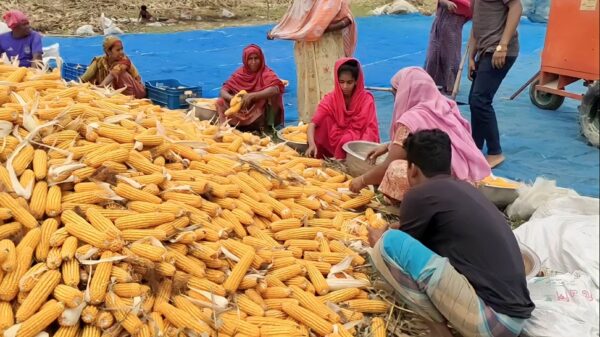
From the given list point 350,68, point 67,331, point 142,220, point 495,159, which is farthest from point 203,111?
point 67,331

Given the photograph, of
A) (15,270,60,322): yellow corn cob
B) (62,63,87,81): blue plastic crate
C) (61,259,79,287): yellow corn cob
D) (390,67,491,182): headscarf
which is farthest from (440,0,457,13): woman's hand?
(15,270,60,322): yellow corn cob

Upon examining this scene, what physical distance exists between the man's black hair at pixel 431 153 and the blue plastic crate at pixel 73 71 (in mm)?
5744

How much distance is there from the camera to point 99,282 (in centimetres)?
248

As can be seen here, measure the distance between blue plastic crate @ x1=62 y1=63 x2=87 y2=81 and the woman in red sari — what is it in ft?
7.39

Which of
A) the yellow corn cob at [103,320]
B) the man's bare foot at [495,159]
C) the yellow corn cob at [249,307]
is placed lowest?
the man's bare foot at [495,159]

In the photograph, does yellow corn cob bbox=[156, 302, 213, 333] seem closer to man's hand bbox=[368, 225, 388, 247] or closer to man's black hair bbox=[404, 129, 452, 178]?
man's hand bbox=[368, 225, 388, 247]

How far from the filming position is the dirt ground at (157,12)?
1482 cm

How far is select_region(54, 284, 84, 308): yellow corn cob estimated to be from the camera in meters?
2.41

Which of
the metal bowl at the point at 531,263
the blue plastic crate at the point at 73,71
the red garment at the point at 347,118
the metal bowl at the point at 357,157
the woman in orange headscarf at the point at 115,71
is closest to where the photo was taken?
the metal bowl at the point at 531,263

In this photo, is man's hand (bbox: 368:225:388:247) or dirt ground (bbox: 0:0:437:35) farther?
dirt ground (bbox: 0:0:437:35)

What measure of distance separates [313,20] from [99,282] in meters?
4.24

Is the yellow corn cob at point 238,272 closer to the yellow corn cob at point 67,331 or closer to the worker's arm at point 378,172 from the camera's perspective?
the yellow corn cob at point 67,331

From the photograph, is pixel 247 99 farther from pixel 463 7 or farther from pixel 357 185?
pixel 463 7

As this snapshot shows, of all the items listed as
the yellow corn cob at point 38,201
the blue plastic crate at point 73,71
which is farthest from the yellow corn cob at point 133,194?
the blue plastic crate at point 73,71
